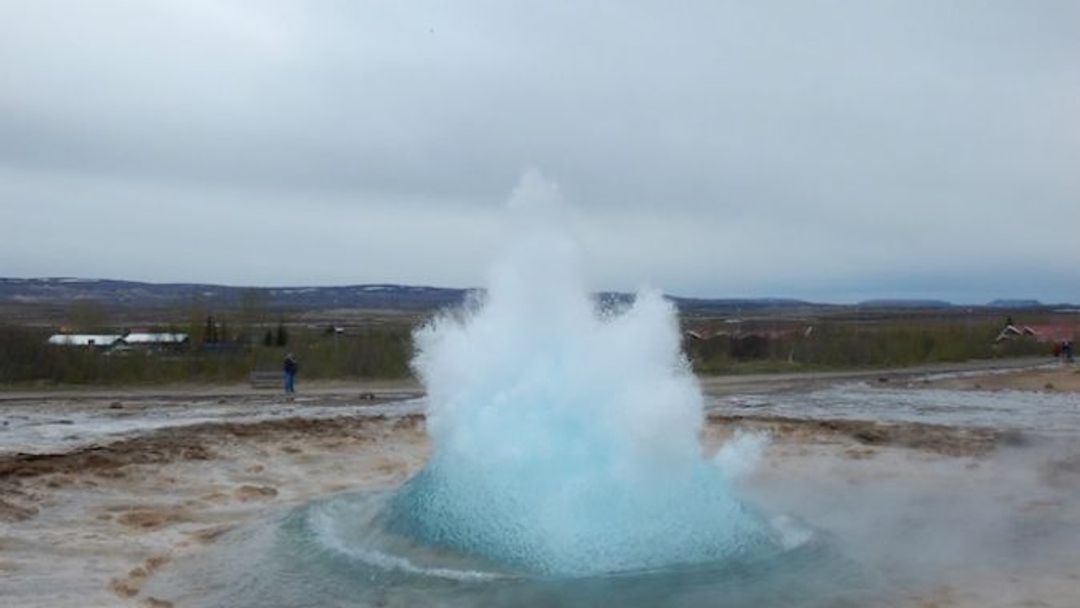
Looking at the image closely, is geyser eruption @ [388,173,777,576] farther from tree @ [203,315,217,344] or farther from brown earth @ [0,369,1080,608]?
tree @ [203,315,217,344]

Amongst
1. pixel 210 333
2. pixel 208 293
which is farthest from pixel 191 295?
pixel 210 333

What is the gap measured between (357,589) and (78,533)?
10.6ft

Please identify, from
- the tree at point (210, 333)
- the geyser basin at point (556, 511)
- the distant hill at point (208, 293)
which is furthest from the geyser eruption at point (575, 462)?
the distant hill at point (208, 293)

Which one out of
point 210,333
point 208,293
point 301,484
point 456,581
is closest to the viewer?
point 456,581

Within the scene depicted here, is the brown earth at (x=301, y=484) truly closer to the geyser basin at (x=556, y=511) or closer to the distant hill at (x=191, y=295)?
the geyser basin at (x=556, y=511)

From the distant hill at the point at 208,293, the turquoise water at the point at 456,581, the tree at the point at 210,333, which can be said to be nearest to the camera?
the turquoise water at the point at 456,581

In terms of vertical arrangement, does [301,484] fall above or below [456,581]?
below

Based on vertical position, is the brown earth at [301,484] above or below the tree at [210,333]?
below

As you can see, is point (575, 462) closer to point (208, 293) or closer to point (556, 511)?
point (556, 511)

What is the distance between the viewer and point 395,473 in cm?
1311

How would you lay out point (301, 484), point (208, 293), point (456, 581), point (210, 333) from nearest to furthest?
1. point (456, 581)
2. point (301, 484)
3. point (210, 333)
4. point (208, 293)

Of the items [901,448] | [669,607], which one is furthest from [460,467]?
[901,448]

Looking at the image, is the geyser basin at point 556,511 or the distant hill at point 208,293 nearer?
the geyser basin at point 556,511

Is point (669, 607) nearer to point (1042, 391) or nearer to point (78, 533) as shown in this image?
point (78, 533)
